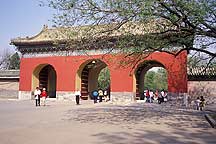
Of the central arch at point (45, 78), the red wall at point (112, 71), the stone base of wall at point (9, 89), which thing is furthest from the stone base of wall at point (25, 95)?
the stone base of wall at point (9, 89)

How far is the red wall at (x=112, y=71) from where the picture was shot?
27062 millimetres

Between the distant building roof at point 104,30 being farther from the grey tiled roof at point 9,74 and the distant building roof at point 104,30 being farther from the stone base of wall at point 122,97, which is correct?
the grey tiled roof at point 9,74

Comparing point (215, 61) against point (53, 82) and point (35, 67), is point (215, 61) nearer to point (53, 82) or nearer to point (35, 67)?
point (35, 67)

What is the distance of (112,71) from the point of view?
96.3 ft

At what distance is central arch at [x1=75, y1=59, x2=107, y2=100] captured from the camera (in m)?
31.0

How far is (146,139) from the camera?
8.62 m

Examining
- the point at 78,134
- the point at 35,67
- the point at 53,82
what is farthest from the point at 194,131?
the point at 53,82

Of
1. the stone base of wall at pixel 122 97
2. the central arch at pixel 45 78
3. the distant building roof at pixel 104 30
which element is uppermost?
the distant building roof at pixel 104 30

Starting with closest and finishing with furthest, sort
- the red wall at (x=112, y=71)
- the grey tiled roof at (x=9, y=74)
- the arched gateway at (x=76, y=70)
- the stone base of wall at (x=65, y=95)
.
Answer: the red wall at (x=112, y=71) < the arched gateway at (x=76, y=70) < the stone base of wall at (x=65, y=95) < the grey tiled roof at (x=9, y=74)

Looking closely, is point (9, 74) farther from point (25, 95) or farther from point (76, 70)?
point (76, 70)

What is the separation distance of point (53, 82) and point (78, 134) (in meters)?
27.4

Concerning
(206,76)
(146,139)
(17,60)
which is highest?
(17,60)

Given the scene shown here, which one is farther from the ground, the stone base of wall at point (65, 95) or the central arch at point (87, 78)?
the central arch at point (87, 78)

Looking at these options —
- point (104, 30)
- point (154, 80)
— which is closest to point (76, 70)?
point (104, 30)
